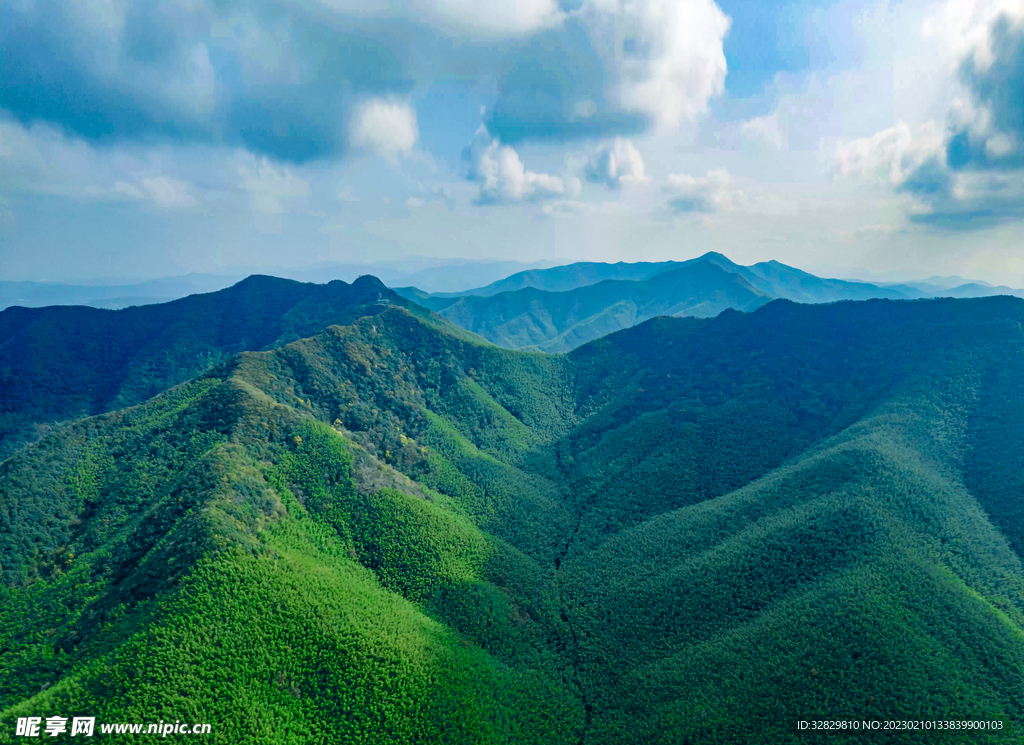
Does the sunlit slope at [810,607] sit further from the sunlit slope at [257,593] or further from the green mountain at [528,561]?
the sunlit slope at [257,593]

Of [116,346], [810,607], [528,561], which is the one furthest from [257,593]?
[116,346]

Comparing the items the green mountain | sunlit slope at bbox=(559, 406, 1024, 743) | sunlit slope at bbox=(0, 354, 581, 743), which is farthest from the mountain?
sunlit slope at bbox=(559, 406, 1024, 743)

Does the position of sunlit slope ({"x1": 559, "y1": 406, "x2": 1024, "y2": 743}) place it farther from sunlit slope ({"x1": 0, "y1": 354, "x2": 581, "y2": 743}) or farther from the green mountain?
sunlit slope ({"x1": 0, "y1": 354, "x2": 581, "y2": 743})

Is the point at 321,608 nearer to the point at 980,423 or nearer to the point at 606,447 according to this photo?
the point at 606,447

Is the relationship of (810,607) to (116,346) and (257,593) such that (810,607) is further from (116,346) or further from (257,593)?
(116,346)

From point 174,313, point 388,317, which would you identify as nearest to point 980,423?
point 388,317

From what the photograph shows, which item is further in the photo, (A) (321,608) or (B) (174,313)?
(B) (174,313)

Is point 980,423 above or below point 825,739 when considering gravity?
above
